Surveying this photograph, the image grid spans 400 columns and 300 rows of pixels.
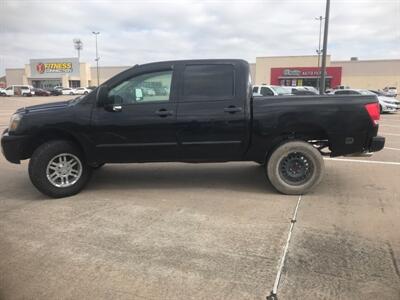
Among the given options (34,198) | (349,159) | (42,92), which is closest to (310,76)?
(42,92)

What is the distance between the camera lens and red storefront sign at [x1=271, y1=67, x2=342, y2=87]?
220 ft

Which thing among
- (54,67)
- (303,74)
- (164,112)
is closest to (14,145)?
(164,112)

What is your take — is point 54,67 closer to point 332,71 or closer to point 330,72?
point 330,72

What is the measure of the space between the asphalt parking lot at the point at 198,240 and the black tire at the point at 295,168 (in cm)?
19

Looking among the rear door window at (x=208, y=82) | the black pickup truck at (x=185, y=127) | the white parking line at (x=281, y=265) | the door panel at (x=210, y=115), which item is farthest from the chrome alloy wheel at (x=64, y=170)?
the white parking line at (x=281, y=265)

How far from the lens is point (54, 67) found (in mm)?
88750

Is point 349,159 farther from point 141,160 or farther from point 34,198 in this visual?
point 34,198

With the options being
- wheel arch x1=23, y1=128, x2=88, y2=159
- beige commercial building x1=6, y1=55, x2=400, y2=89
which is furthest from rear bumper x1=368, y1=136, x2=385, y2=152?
beige commercial building x1=6, y1=55, x2=400, y2=89

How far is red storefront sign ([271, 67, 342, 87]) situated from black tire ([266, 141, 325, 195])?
6317 cm

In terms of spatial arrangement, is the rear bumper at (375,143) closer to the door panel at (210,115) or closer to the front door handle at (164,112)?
the door panel at (210,115)

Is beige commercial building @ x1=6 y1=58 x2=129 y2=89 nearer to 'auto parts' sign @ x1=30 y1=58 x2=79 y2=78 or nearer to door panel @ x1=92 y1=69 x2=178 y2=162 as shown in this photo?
'auto parts' sign @ x1=30 y1=58 x2=79 y2=78

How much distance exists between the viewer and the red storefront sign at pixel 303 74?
67000 mm

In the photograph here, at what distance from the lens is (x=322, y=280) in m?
3.43

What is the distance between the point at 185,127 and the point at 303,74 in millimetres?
65191
